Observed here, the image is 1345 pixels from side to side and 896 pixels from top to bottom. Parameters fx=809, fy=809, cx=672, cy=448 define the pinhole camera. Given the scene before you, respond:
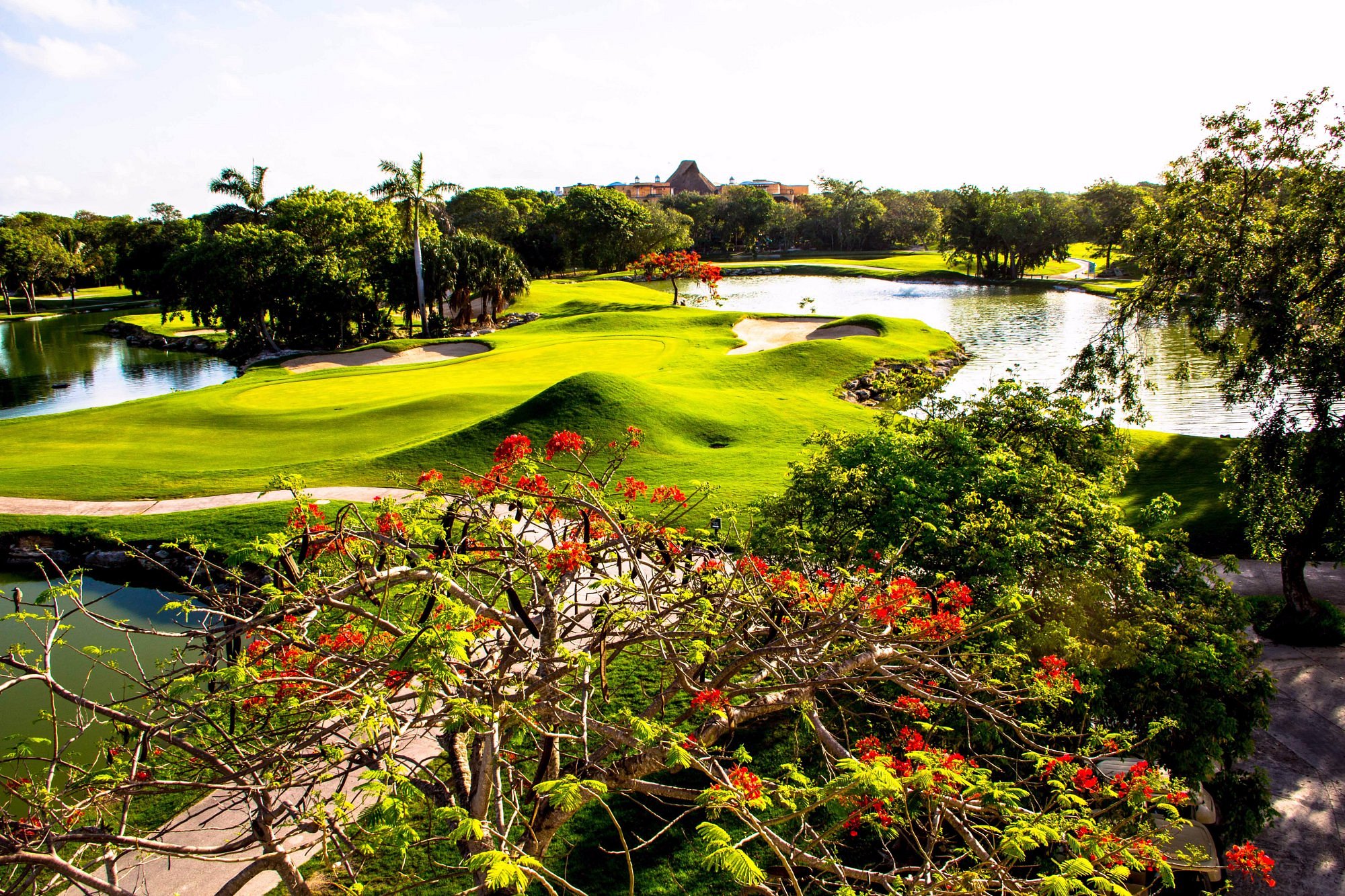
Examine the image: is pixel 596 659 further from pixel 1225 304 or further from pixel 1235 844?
pixel 1225 304

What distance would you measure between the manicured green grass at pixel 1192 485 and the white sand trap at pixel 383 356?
28.1 m

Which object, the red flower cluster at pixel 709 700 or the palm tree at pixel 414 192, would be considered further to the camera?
the palm tree at pixel 414 192

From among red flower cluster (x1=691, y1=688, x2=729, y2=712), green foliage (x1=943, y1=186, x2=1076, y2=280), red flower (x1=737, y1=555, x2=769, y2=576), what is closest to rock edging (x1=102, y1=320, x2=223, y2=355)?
red flower (x1=737, y1=555, x2=769, y2=576)

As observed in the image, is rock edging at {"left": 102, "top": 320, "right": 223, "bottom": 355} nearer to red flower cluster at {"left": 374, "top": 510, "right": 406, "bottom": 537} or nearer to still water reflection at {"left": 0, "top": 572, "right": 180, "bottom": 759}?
still water reflection at {"left": 0, "top": 572, "right": 180, "bottom": 759}

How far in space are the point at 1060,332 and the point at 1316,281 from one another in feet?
108

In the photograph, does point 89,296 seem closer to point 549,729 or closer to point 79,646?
point 79,646

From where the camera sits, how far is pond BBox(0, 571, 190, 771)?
10727 mm

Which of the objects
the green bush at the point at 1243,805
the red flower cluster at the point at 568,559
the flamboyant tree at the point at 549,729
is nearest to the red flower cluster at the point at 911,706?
the flamboyant tree at the point at 549,729

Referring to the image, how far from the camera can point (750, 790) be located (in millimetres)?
4980

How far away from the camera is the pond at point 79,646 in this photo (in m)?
10.7

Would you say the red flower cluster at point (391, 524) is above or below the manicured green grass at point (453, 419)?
above

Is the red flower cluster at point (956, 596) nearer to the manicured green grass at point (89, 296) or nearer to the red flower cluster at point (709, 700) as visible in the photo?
the red flower cluster at point (709, 700)

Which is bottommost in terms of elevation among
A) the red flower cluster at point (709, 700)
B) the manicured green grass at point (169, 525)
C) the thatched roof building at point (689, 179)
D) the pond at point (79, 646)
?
the pond at point (79, 646)

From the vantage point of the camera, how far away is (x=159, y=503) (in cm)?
1683
